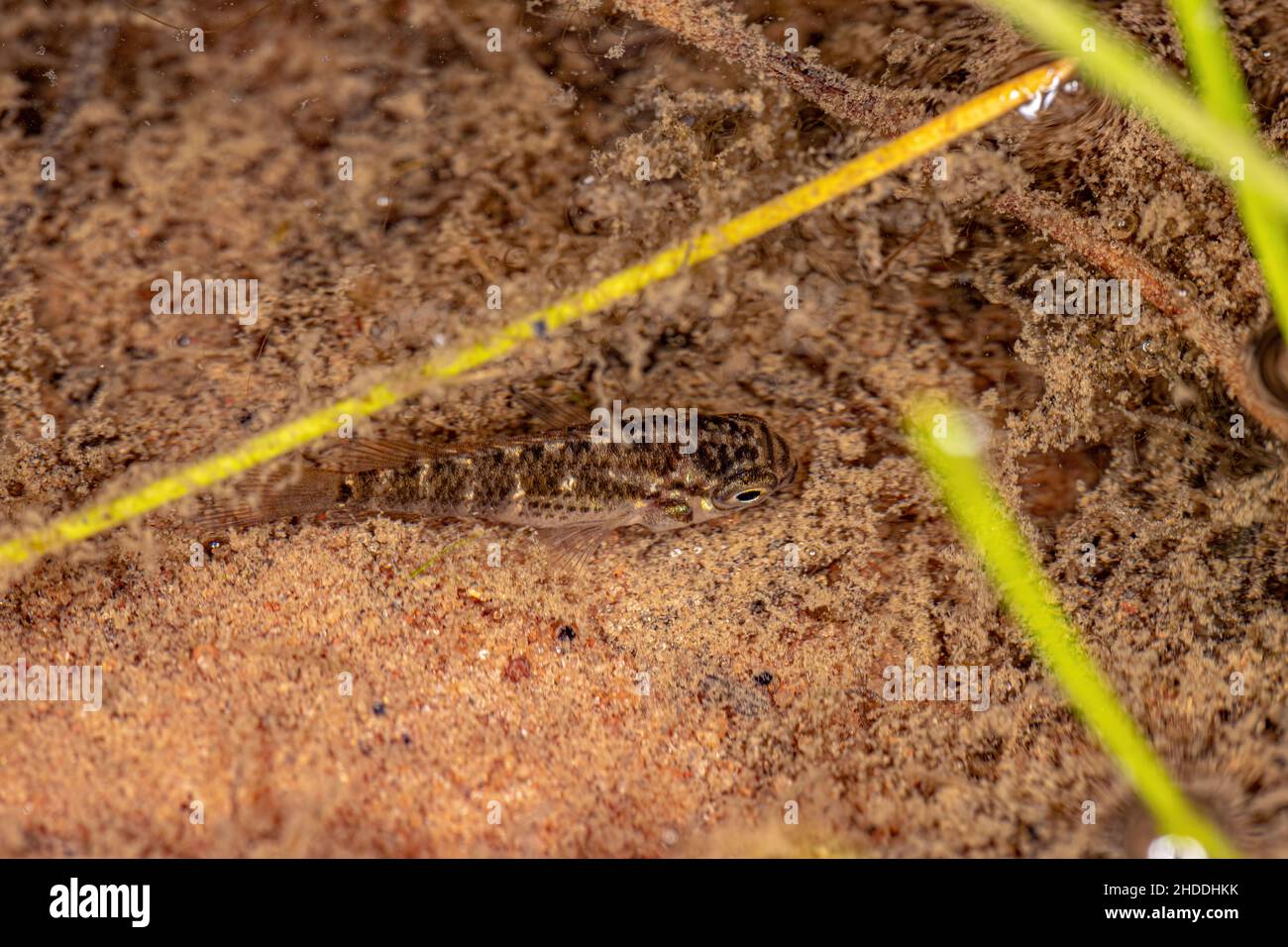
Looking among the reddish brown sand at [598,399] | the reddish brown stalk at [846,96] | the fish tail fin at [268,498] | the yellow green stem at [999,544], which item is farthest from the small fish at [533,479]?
the reddish brown stalk at [846,96]

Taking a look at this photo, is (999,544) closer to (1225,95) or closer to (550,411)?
(1225,95)

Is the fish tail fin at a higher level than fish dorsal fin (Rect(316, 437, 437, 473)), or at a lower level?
lower

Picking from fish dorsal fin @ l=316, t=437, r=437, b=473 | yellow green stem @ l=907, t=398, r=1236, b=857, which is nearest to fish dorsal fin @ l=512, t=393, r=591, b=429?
fish dorsal fin @ l=316, t=437, r=437, b=473

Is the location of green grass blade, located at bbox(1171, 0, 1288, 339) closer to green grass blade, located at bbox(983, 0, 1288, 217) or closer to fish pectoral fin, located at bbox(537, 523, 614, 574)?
green grass blade, located at bbox(983, 0, 1288, 217)

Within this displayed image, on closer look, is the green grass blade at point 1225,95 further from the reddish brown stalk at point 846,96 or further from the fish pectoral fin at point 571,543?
the fish pectoral fin at point 571,543

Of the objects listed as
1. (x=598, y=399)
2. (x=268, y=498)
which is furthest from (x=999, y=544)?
(x=268, y=498)
